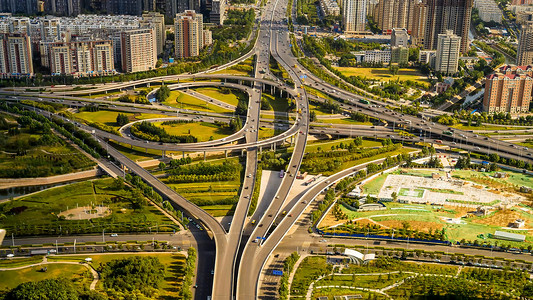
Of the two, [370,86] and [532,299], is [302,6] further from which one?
[532,299]

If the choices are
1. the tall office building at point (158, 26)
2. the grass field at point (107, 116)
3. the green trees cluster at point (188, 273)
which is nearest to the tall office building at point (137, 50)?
the tall office building at point (158, 26)

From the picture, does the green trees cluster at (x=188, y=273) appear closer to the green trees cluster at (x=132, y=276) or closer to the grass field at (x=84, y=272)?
the grass field at (x=84, y=272)

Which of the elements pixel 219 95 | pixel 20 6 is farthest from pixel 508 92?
pixel 20 6

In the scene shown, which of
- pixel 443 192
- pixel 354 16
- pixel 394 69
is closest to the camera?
pixel 443 192

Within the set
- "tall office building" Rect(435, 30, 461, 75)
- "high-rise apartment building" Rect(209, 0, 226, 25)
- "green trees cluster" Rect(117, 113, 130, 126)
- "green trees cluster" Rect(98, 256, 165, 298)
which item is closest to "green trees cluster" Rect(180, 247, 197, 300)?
"green trees cluster" Rect(98, 256, 165, 298)

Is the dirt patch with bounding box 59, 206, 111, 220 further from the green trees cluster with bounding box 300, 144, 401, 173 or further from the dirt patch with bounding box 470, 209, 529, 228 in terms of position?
the dirt patch with bounding box 470, 209, 529, 228

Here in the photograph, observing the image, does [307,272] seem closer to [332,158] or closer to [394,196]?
[394,196]
